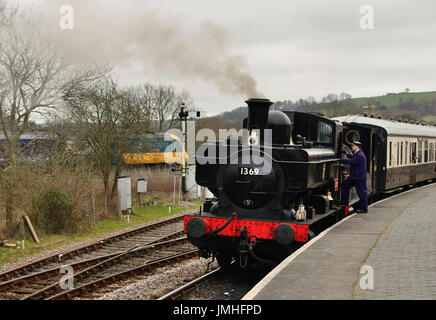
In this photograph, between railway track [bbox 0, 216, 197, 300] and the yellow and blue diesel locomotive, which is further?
the yellow and blue diesel locomotive

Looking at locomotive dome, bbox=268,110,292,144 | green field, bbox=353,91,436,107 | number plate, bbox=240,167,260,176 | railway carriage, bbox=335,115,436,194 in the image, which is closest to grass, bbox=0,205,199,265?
number plate, bbox=240,167,260,176

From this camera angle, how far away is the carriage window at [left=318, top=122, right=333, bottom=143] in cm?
1002

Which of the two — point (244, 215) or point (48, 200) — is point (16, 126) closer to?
point (48, 200)

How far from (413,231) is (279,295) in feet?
16.2

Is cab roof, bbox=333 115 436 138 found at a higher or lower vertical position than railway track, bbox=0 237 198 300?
higher

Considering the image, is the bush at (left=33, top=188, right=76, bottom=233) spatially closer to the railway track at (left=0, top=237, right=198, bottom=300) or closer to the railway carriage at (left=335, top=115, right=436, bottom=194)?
the railway track at (left=0, top=237, right=198, bottom=300)

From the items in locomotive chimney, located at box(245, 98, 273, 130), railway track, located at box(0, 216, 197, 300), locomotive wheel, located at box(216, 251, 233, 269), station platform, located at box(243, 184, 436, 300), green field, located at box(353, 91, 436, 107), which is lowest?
railway track, located at box(0, 216, 197, 300)

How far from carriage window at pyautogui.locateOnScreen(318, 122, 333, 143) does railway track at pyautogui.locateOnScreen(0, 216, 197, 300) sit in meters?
4.06

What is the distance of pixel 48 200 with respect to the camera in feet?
48.7

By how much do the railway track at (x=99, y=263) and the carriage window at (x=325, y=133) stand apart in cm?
406

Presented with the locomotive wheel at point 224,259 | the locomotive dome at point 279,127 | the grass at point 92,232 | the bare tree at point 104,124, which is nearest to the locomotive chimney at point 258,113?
the locomotive dome at point 279,127

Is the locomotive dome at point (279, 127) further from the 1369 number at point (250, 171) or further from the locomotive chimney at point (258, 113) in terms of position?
the 1369 number at point (250, 171)

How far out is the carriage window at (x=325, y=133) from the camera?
10.0 m
